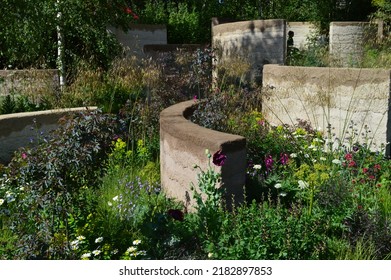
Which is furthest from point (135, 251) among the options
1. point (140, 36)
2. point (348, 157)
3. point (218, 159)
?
point (140, 36)

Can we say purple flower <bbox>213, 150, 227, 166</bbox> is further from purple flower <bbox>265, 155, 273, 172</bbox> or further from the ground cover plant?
purple flower <bbox>265, 155, 273, 172</bbox>

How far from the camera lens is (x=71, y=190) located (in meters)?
3.58

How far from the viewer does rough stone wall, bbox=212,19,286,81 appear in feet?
26.3

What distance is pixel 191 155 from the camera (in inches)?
163

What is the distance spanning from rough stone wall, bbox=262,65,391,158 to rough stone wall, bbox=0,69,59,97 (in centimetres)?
279

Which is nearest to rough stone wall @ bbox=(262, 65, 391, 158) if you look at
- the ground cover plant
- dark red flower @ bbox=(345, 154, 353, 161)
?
dark red flower @ bbox=(345, 154, 353, 161)

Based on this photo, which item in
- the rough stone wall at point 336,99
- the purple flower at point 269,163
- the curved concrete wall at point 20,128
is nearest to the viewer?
the purple flower at point 269,163

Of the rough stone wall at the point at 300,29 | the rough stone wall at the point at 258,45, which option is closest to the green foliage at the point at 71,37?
the rough stone wall at the point at 258,45

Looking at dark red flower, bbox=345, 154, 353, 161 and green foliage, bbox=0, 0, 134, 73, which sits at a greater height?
green foliage, bbox=0, 0, 134, 73

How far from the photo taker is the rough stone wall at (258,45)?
8008mm

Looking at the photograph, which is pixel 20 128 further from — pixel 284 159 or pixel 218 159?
pixel 218 159

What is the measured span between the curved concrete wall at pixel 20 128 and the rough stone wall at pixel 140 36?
5.10 meters

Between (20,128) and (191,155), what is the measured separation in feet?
8.88

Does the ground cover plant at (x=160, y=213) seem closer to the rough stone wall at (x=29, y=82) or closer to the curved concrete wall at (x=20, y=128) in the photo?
the curved concrete wall at (x=20, y=128)
